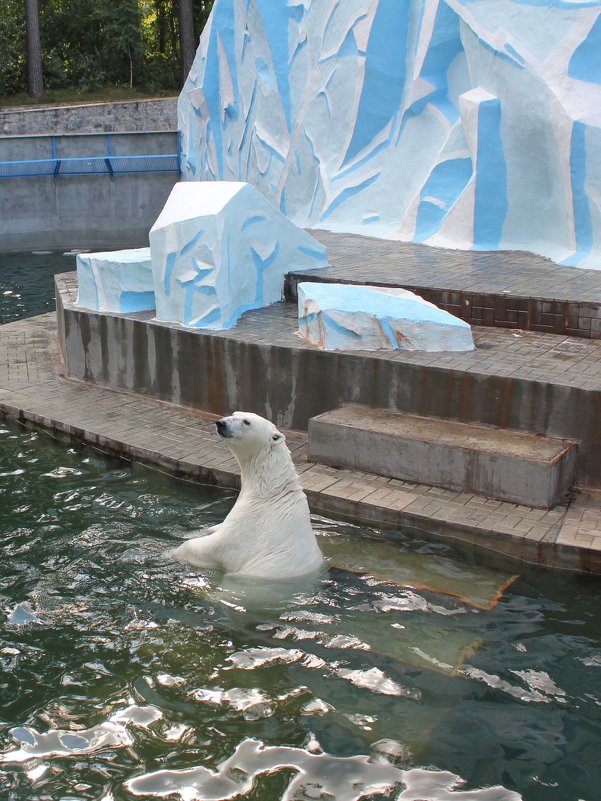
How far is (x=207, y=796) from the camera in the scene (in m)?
4.12

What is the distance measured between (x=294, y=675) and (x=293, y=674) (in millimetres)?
10

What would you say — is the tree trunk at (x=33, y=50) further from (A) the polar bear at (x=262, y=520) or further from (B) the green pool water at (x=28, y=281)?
(A) the polar bear at (x=262, y=520)

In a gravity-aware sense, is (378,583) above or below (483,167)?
below

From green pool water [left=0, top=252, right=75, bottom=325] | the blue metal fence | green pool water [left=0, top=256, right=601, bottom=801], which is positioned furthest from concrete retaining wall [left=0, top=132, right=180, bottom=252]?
green pool water [left=0, top=256, right=601, bottom=801]

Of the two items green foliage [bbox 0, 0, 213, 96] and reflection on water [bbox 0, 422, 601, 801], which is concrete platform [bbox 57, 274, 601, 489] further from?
green foliage [bbox 0, 0, 213, 96]

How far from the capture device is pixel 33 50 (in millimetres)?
29125

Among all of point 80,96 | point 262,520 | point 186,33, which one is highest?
point 186,33

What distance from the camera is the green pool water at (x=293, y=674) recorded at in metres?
4.28

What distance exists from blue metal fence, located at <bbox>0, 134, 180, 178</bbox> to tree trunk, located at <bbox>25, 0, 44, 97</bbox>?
26.1 ft

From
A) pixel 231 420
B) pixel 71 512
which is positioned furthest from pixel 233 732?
pixel 71 512

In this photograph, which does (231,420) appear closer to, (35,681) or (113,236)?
(35,681)

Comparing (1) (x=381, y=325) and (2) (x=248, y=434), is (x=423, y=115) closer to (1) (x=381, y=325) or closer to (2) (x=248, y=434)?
(1) (x=381, y=325)

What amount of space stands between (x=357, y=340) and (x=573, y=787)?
491cm

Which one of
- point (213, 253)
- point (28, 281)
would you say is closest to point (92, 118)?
point (28, 281)
